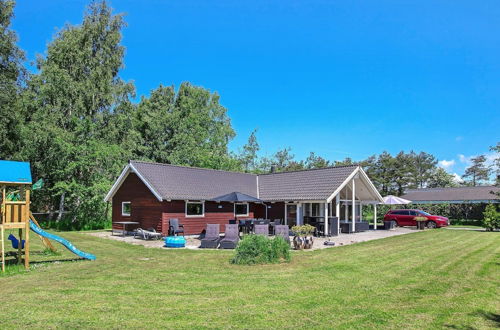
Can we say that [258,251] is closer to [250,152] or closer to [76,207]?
[76,207]

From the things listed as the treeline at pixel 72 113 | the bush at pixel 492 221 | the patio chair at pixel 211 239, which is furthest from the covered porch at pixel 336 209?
the treeline at pixel 72 113

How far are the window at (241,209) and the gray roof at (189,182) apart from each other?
1146mm

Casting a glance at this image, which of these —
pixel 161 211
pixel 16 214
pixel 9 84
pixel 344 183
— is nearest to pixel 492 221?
pixel 344 183

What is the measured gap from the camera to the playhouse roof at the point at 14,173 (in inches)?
412

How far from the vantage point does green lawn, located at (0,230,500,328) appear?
5703 millimetres

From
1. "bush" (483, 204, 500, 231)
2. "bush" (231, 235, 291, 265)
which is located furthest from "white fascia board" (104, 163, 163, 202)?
"bush" (483, 204, 500, 231)

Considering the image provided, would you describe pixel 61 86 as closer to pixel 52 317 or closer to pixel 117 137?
pixel 117 137

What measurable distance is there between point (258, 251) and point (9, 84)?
2445cm

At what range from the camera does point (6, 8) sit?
84.1 ft

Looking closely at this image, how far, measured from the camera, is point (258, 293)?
7.32 meters

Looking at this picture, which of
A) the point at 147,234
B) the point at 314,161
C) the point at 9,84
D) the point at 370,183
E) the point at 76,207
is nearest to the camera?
the point at 147,234

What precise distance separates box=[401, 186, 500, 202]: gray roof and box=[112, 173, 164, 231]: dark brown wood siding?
105ft

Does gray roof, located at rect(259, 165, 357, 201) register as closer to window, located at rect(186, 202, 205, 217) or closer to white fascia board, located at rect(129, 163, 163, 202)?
window, located at rect(186, 202, 205, 217)

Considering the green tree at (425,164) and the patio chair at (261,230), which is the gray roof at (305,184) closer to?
the patio chair at (261,230)
